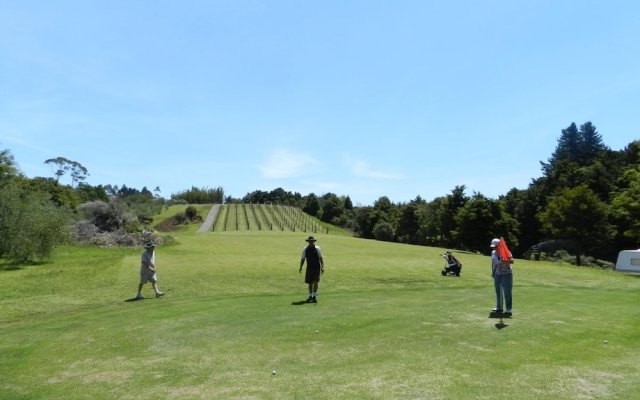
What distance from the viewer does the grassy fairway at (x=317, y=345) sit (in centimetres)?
709

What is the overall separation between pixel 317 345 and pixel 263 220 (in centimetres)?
10913

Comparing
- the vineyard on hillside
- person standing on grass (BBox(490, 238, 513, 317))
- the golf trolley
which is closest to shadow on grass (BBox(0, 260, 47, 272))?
the golf trolley

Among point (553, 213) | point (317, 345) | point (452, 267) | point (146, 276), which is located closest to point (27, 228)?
point (146, 276)

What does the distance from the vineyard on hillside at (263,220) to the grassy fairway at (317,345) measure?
7809cm

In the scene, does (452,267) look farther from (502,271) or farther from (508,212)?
(508,212)

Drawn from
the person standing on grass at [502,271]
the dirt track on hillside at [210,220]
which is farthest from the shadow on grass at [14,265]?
the dirt track on hillside at [210,220]

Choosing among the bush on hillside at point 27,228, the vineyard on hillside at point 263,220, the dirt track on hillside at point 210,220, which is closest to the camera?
the bush on hillside at point 27,228

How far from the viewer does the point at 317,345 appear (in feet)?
31.9

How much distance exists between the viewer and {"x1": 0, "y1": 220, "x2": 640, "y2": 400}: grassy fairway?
23.2 ft

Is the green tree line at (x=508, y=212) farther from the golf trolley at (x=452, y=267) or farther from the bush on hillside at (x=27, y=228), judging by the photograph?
the golf trolley at (x=452, y=267)

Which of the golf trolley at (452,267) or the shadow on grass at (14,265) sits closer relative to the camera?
the golf trolley at (452,267)

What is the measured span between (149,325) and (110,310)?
4570mm

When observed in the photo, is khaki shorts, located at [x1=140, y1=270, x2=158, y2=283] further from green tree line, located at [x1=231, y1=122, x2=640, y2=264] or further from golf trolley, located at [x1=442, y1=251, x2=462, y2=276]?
green tree line, located at [x1=231, y1=122, x2=640, y2=264]

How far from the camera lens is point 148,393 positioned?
7.11 meters
